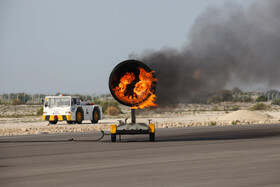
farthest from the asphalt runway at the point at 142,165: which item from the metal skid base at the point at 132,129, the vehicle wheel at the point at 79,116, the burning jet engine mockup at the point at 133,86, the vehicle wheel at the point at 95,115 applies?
the vehicle wheel at the point at 95,115

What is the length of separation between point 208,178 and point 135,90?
12366mm

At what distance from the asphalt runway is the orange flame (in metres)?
2.62

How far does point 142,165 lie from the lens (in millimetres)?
16078

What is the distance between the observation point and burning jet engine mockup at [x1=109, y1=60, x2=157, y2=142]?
25141mm

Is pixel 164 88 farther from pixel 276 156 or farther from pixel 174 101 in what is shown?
pixel 276 156

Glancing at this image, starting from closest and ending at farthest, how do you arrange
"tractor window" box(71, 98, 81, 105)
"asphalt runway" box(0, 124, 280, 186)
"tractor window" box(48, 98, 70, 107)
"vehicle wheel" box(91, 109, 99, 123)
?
"asphalt runway" box(0, 124, 280, 186) → "tractor window" box(48, 98, 70, 107) → "tractor window" box(71, 98, 81, 105) → "vehicle wheel" box(91, 109, 99, 123)

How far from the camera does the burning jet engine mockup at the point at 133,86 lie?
25.1 meters

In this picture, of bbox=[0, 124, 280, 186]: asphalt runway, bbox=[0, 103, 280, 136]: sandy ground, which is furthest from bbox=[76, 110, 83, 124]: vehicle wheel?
bbox=[0, 124, 280, 186]: asphalt runway

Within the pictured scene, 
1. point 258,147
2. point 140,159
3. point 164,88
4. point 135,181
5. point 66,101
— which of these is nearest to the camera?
point 135,181

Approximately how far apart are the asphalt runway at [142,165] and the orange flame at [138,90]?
2.62 m

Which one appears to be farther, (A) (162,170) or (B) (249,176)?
(A) (162,170)

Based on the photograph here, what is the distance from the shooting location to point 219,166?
15547 millimetres

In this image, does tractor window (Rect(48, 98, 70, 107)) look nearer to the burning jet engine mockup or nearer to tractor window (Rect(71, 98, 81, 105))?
tractor window (Rect(71, 98, 81, 105))

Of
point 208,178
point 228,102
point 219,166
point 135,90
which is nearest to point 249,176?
point 208,178
